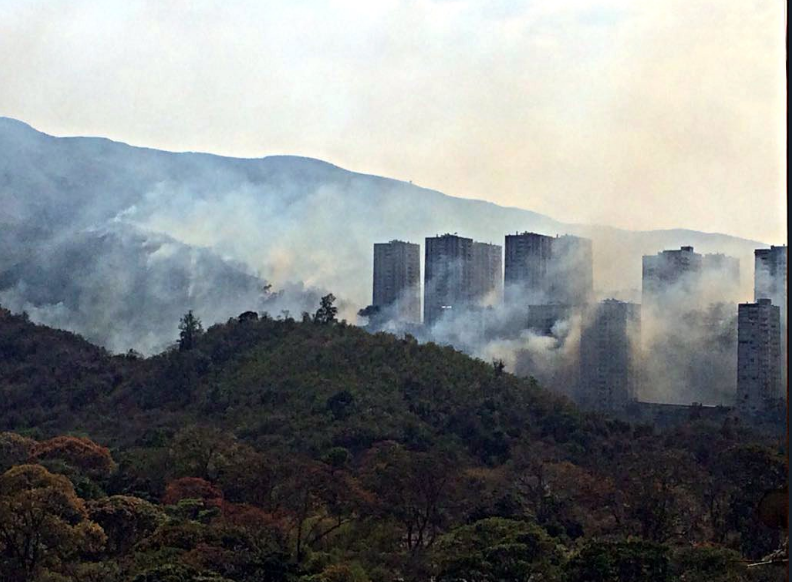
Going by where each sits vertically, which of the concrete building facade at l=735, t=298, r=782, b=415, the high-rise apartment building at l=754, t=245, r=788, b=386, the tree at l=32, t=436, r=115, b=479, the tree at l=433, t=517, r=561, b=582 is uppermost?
the high-rise apartment building at l=754, t=245, r=788, b=386

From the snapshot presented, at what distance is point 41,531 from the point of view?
20172 millimetres

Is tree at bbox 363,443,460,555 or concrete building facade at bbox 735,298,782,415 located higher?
concrete building facade at bbox 735,298,782,415

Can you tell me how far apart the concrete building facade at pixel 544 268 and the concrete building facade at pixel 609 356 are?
21.4ft

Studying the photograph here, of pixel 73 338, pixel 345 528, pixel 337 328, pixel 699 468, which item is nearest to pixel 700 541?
pixel 699 468

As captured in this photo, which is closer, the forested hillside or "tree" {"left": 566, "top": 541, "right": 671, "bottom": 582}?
"tree" {"left": 566, "top": 541, "right": 671, "bottom": 582}

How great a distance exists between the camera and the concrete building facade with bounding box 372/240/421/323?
61.1 meters

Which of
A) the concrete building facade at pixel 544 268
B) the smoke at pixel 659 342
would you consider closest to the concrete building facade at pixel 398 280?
the smoke at pixel 659 342

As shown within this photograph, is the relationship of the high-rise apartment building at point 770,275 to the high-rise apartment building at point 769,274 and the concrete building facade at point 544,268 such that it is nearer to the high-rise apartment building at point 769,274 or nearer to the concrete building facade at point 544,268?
Answer: the high-rise apartment building at point 769,274

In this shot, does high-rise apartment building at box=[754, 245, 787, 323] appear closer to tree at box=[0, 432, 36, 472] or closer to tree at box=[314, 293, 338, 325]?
tree at box=[314, 293, 338, 325]

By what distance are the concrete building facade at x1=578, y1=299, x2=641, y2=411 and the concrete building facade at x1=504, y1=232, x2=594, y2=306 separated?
256 inches

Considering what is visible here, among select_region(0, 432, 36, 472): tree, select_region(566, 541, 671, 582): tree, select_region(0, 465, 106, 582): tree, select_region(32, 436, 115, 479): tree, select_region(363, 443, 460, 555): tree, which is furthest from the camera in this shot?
select_region(32, 436, 115, 479): tree

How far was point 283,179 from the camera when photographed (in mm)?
98125

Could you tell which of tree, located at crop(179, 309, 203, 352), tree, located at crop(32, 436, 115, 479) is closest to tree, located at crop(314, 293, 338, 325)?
tree, located at crop(179, 309, 203, 352)

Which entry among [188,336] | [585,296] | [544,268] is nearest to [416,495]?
[188,336]
